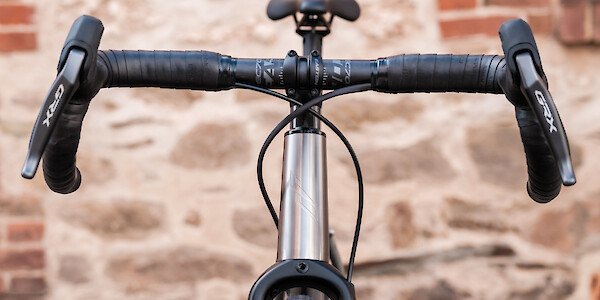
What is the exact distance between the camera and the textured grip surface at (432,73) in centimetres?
72

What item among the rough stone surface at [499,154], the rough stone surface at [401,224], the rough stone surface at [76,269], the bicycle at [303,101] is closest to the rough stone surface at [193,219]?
the rough stone surface at [76,269]

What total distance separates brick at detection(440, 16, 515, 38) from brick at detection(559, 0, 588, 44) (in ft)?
0.45

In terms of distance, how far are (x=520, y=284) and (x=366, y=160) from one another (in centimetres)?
51

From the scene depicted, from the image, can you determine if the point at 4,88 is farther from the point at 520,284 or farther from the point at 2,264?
the point at 520,284

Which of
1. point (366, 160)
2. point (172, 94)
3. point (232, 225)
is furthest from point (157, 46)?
point (366, 160)

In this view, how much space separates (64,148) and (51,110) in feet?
0.48

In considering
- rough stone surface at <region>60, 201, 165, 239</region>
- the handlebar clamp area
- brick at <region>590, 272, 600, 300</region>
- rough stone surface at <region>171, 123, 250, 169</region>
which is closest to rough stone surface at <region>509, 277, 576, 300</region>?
brick at <region>590, 272, 600, 300</region>

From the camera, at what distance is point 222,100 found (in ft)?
5.68

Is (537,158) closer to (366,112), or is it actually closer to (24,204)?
(366,112)

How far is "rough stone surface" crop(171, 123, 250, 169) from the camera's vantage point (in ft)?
5.65

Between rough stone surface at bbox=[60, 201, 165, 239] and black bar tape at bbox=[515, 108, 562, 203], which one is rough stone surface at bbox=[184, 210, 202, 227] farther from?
black bar tape at bbox=[515, 108, 562, 203]

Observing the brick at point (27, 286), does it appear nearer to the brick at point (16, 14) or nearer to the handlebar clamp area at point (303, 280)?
the brick at point (16, 14)

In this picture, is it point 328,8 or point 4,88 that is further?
point 4,88

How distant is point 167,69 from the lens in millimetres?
725
